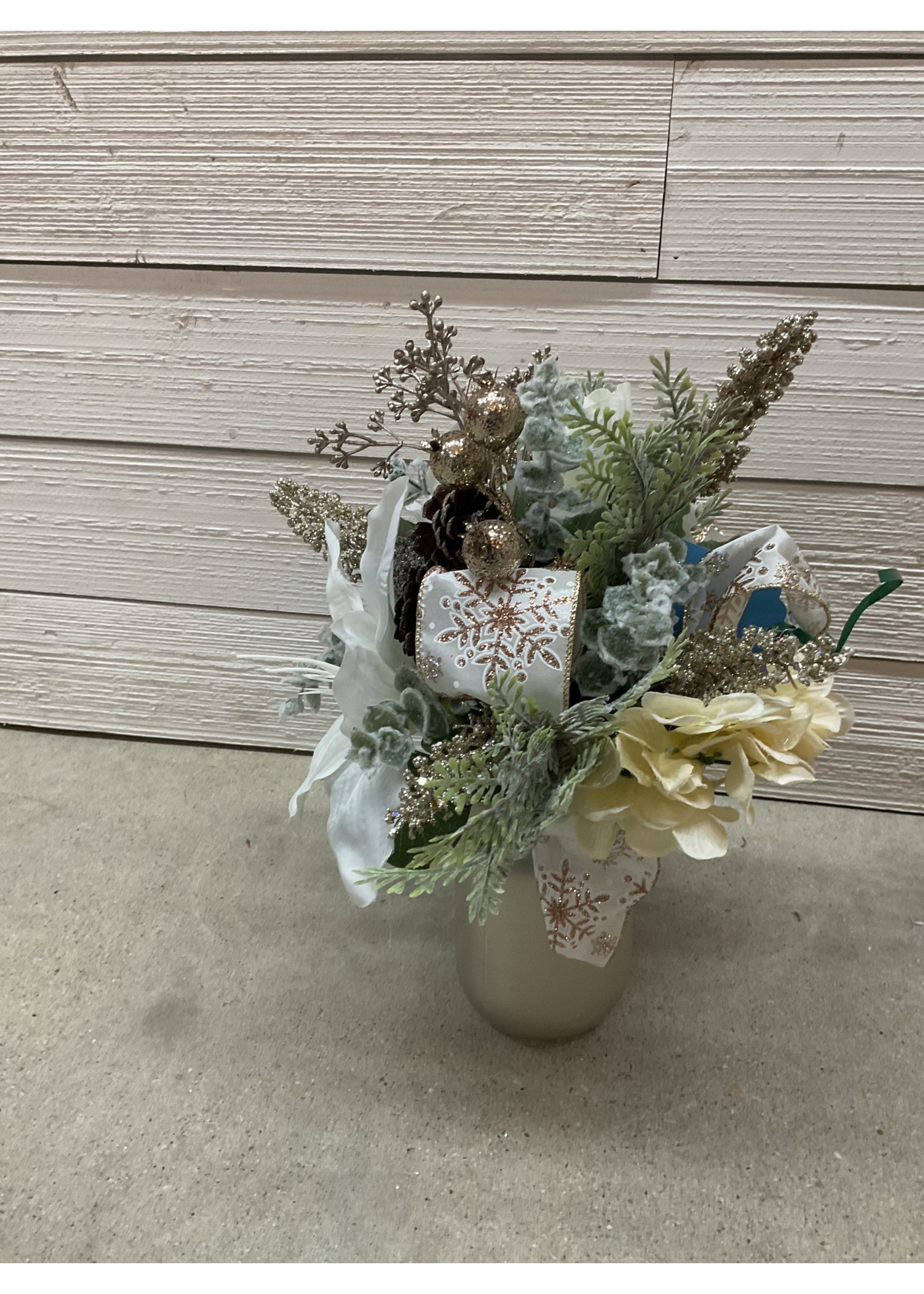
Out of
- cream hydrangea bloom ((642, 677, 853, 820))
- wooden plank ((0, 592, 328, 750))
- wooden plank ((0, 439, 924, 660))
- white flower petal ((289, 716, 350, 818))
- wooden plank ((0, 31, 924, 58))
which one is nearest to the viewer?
cream hydrangea bloom ((642, 677, 853, 820))

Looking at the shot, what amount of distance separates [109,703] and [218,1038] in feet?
1.63

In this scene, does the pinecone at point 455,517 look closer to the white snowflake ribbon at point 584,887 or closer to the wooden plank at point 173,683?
the white snowflake ribbon at point 584,887

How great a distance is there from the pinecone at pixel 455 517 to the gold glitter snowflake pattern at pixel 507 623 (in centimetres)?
3

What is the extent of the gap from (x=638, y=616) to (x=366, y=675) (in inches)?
6.5

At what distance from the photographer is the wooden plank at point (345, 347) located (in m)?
0.75

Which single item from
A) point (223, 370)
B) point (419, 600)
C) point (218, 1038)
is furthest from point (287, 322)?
point (218, 1038)

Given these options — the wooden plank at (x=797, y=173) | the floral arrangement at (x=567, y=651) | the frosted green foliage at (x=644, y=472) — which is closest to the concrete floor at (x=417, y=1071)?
the floral arrangement at (x=567, y=651)

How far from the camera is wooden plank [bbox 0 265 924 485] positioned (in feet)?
2.48

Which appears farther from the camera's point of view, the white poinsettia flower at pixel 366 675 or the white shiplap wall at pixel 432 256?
the white shiplap wall at pixel 432 256

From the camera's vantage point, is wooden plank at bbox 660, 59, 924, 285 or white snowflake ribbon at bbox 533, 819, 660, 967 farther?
wooden plank at bbox 660, 59, 924, 285

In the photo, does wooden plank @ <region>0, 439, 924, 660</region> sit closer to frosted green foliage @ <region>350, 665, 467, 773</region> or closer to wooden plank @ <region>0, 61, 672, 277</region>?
wooden plank @ <region>0, 61, 672, 277</region>

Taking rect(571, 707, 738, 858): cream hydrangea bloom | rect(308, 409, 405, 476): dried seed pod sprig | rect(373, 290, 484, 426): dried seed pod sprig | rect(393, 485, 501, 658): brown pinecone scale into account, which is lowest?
rect(571, 707, 738, 858): cream hydrangea bloom

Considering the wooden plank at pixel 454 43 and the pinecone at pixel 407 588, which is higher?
the wooden plank at pixel 454 43

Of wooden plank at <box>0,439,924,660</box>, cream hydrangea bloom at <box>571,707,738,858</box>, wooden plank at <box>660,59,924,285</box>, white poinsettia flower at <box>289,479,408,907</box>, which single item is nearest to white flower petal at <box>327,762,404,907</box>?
white poinsettia flower at <box>289,479,408,907</box>
